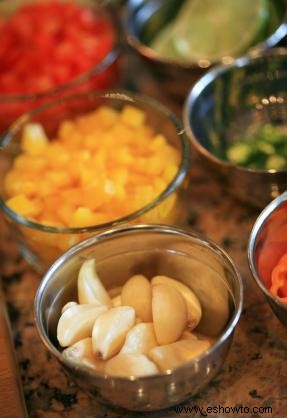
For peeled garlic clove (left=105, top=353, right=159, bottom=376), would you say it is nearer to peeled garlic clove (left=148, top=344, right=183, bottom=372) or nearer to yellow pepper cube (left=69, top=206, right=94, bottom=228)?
peeled garlic clove (left=148, top=344, right=183, bottom=372)

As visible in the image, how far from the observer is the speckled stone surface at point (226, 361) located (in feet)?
3.22

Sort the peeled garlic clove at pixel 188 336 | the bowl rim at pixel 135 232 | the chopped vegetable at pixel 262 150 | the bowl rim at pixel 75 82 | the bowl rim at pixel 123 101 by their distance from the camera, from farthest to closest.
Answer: the bowl rim at pixel 75 82, the chopped vegetable at pixel 262 150, the bowl rim at pixel 123 101, the peeled garlic clove at pixel 188 336, the bowl rim at pixel 135 232

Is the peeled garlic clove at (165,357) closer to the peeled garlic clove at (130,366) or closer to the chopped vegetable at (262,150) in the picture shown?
the peeled garlic clove at (130,366)

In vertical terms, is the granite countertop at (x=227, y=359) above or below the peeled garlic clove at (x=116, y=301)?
below

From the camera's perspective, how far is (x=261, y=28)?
4.74 feet

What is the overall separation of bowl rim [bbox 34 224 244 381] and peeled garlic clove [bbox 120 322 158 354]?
80 millimetres

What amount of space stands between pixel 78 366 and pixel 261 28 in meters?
0.86

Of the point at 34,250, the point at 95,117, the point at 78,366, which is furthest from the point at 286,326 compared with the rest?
the point at 95,117

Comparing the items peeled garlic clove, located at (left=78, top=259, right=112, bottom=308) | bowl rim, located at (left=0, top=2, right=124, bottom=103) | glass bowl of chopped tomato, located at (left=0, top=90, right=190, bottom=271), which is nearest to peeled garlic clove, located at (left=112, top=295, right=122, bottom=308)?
peeled garlic clove, located at (left=78, top=259, right=112, bottom=308)

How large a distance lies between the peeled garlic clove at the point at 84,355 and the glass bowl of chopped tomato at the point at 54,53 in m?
0.60

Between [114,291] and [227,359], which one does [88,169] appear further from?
[227,359]

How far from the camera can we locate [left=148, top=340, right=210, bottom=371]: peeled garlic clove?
0.91 m

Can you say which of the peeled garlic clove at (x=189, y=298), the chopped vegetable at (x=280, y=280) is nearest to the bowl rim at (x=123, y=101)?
the peeled garlic clove at (x=189, y=298)

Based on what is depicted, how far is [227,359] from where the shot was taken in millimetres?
1032
